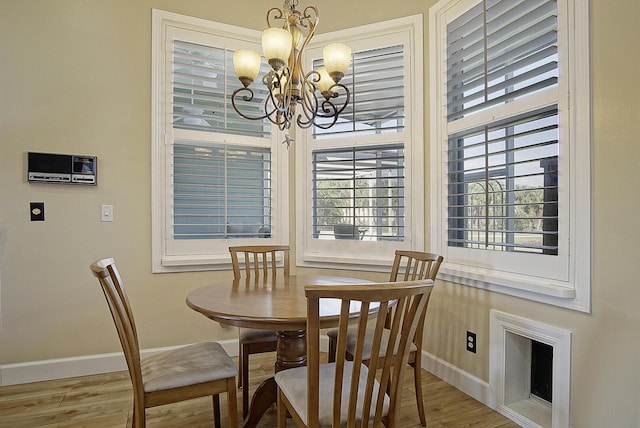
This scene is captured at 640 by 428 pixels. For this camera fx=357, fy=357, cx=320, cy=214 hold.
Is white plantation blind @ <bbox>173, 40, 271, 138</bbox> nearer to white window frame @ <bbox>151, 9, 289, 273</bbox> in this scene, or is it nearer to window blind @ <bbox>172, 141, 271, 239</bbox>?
white window frame @ <bbox>151, 9, 289, 273</bbox>

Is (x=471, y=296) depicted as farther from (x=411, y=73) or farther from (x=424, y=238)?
(x=411, y=73)

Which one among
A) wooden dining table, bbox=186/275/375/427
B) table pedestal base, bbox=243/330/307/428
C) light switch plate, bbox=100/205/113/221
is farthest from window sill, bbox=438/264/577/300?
light switch plate, bbox=100/205/113/221

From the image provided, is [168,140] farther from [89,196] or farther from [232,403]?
[232,403]

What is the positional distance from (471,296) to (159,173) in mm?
2423

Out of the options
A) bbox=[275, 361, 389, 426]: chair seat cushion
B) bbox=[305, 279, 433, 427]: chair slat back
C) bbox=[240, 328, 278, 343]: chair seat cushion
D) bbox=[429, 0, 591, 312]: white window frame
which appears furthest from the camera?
bbox=[240, 328, 278, 343]: chair seat cushion

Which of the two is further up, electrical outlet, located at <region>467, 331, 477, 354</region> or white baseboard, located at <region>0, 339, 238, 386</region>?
electrical outlet, located at <region>467, 331, 477, 354</region>

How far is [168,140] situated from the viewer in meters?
2.81

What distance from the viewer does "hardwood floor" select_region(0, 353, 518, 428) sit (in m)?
1.99

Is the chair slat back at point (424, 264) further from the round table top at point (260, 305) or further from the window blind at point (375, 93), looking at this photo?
the window blind at point (375, 93)

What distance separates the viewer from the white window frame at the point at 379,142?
2.72 metres

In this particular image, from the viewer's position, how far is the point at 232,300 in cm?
171

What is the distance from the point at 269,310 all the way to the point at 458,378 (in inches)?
62.7

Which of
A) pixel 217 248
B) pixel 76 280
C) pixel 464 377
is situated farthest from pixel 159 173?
pixel 464 377

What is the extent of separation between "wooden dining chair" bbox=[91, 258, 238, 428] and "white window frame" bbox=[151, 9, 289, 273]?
119 cm
